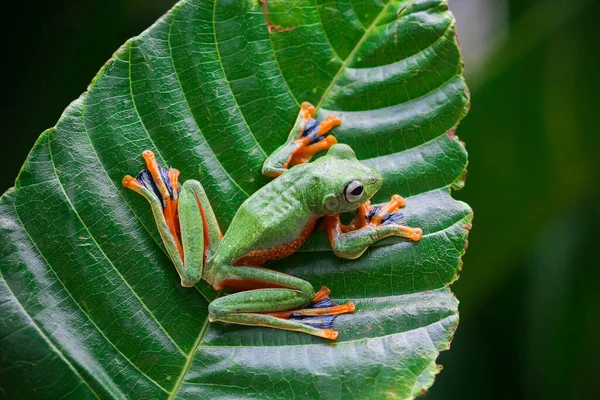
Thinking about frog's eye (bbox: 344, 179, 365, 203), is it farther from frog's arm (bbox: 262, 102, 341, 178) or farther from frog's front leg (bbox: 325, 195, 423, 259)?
frog's arm (bbox: 262, 102, 341, 178)

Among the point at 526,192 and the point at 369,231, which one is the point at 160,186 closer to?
the point at 369,231

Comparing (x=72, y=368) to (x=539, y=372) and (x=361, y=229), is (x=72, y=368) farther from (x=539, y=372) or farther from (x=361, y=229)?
(x=539, y=372)

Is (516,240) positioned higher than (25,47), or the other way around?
(25,47)

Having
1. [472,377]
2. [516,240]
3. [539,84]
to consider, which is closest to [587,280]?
[516,240]

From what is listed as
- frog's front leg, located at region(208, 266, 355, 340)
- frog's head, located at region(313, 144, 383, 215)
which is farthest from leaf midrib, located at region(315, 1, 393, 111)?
frog's front leg, located at region(208, 266, 355, 340)

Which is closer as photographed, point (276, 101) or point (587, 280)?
point (276, 101)

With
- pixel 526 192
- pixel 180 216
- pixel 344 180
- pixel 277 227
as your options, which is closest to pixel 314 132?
pixel 344 180

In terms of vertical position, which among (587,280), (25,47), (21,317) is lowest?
(587,280)
